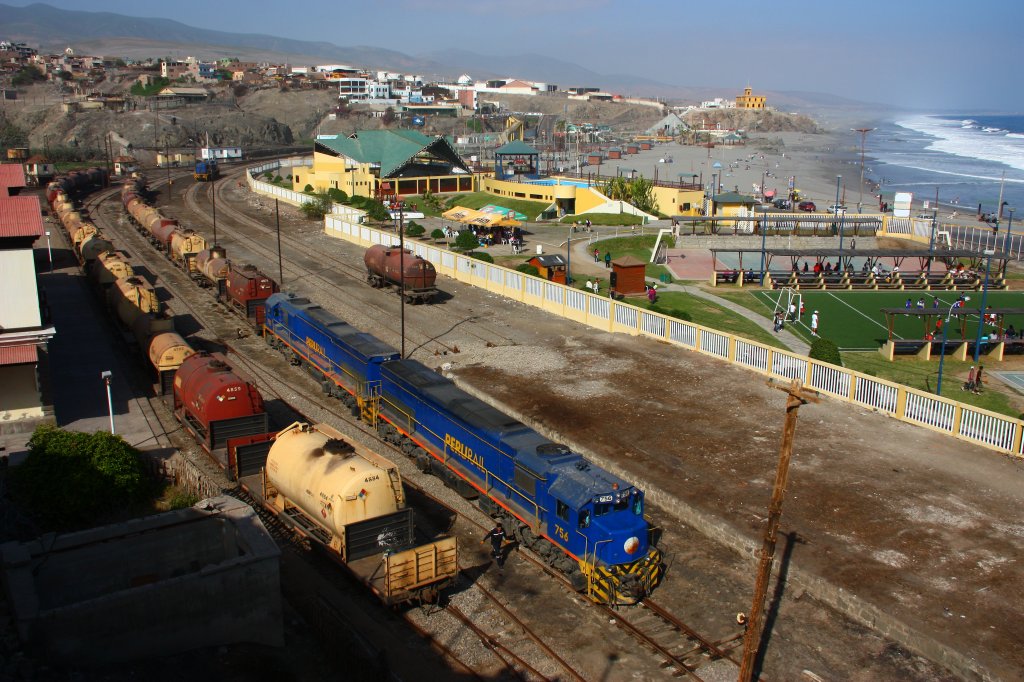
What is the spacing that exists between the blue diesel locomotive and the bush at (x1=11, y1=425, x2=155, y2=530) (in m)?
8.26

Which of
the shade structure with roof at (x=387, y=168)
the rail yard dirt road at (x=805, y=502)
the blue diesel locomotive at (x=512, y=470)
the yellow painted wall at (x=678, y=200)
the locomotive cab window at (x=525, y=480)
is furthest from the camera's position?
the shade structure with roof at (x=387, y=168)

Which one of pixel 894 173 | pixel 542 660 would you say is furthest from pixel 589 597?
pixel 894 173

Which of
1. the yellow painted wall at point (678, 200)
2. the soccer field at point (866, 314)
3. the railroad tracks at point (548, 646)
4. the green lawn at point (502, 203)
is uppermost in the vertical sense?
the yellow painted wall at point (678, 200)

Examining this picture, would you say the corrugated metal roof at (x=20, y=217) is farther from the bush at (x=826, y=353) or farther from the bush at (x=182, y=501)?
the bush at (x=826, y=353)

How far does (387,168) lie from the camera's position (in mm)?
97188

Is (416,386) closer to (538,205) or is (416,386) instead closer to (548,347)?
(548,347)

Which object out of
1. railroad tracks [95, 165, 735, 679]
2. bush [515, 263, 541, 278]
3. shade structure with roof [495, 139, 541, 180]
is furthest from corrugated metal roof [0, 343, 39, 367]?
shade structure with roof [495, 139, 541, 180]

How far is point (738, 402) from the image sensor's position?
31.1m

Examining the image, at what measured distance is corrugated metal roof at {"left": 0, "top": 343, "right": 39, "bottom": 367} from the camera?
91.6 feet

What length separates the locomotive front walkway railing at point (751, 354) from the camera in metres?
27.2

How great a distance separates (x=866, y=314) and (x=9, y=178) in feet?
151

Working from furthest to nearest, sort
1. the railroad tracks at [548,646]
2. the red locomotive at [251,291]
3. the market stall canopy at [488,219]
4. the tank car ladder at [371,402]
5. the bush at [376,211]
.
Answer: the bush at [376,211], the market stall canopy at [488,219], the red locomotive at [251,291], the tank car ladder at [371,402], the railroad tracks at [548,646]

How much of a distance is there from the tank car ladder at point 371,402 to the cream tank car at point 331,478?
6.86m

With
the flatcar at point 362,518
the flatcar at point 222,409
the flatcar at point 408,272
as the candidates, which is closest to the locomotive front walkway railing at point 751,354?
the flatcar at point 408,272
